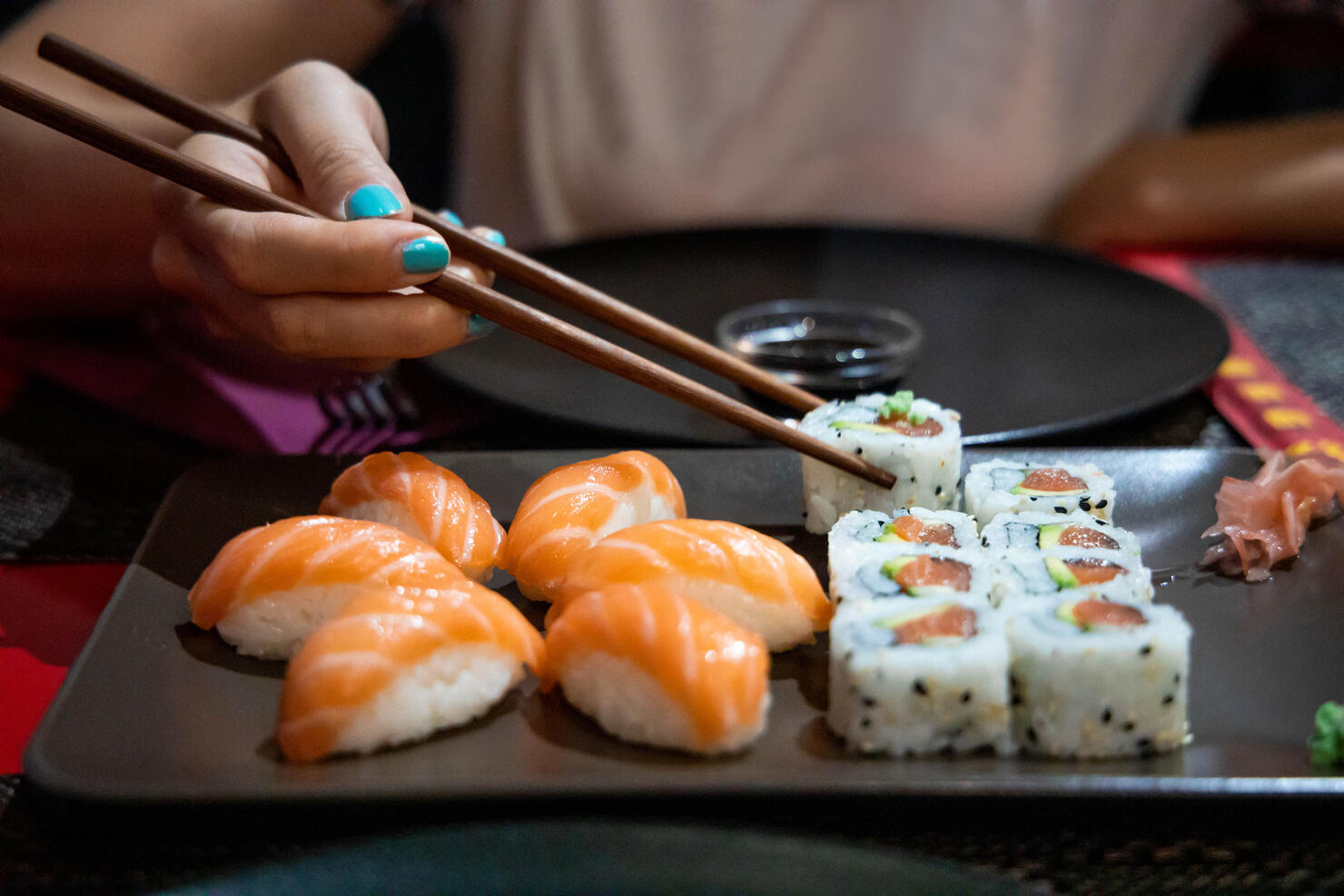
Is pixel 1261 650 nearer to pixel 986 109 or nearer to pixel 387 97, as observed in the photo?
pixel 986 109

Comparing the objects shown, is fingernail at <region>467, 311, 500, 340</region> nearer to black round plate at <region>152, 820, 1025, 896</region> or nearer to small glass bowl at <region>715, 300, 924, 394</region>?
small glass bowl at <region>715, 300, 924, 394</region>

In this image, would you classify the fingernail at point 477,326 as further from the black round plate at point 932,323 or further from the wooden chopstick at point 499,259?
the black round plate at point 932,323

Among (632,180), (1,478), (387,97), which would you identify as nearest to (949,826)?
(1,478)

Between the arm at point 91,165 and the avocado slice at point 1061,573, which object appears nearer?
the avocado slice at point 1061,573

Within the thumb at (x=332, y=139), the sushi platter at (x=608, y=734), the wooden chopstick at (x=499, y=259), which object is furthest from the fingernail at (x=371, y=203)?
the sushi platter at (x=608, y=734)

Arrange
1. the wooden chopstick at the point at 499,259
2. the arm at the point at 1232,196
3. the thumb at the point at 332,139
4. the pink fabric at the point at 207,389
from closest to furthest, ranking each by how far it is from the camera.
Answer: the thumb at the point at 332,139, the wooden chopstick at the point at 499,259, the pink fabric at the point at 207,389, the arm at the point at 1232,196
